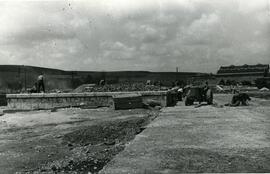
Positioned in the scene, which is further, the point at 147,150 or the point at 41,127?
the point at 41,127

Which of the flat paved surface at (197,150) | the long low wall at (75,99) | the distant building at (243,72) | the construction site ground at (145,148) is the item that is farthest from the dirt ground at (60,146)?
the distant building at (243,72)

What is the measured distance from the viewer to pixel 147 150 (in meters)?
5.34

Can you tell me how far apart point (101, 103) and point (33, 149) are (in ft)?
29.4

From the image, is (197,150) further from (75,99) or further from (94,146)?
(75,99)

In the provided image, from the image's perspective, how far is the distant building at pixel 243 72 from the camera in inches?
1887

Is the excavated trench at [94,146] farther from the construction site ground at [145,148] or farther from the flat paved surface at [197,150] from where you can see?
the flat paved surface at [197,150]

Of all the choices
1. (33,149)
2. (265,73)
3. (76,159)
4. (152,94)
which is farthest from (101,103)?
(265,73)

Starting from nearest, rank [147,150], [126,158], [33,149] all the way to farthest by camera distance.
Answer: [126,158]
[147,150]
[33,149]

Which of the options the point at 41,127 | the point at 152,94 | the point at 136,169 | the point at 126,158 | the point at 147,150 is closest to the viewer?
the point at 136,169

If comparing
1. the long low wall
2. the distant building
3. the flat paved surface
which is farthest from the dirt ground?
the distant building

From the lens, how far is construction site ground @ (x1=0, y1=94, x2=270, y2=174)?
4.58 m

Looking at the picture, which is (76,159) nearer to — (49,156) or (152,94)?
(49,156)

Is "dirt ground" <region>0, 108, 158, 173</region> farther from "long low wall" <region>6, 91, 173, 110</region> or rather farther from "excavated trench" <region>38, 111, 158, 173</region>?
"long low wall" <region>6, 91, 173, 110</region>

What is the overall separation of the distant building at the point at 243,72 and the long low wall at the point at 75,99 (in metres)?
34.3
